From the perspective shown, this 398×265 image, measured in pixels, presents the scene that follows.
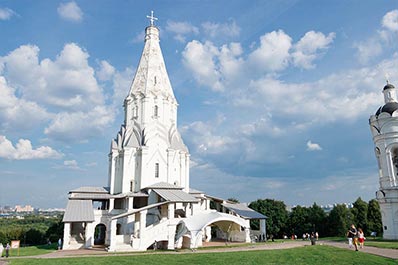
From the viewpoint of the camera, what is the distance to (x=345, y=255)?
16.4 m

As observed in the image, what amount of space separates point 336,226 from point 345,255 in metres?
31.7

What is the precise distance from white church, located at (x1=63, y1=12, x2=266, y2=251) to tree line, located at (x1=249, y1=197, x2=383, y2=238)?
13617 millimetres

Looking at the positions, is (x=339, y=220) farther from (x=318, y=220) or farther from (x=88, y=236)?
(x=88, y=236)

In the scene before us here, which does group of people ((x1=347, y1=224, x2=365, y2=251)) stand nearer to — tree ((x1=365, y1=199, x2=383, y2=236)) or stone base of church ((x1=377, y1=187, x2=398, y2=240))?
stone base of church ((x1=377, y1=187, x2=398, y2=240))

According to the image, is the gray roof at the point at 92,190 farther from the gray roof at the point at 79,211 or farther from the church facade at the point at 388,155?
the church facade at the point at 388,155

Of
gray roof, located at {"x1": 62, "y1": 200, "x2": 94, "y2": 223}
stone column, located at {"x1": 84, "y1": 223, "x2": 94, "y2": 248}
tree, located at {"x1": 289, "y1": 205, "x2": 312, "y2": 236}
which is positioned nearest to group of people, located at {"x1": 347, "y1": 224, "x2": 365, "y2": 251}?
gray roof, located at {"x1": 62, "y1": 200, "x2": 94, "y2": 223}

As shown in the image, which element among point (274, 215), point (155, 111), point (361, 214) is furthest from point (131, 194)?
point (361, 214)

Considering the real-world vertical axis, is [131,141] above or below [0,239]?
above

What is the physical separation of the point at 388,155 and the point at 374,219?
16565 mm

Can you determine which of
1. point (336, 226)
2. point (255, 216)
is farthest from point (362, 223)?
point (255, 216)

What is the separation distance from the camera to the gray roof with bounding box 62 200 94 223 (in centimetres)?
2758

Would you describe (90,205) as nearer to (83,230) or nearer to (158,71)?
(83,230)

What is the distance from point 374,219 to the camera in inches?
1705

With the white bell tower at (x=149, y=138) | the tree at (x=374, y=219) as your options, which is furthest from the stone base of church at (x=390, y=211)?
the white bell tower at (x=149, y=138)
